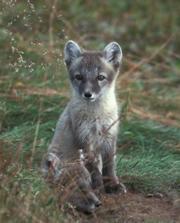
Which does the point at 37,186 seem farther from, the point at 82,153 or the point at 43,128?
the point at 43,128

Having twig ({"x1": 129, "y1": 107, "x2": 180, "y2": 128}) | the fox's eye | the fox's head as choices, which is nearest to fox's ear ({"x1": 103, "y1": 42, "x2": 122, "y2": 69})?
the fox's head

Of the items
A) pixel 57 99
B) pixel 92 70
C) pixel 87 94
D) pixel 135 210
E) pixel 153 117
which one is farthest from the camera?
pixel 153 117

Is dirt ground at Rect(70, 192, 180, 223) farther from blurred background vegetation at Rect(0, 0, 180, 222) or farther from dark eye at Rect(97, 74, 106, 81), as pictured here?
dark eye at Rect(97, 74, 106, 81)

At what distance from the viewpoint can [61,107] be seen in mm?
7387

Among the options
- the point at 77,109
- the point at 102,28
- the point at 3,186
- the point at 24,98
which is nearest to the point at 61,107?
the point at 24,98

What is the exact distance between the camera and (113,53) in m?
6.23

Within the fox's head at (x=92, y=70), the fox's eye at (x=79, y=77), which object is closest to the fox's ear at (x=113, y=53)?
the fox's head at (x=92, y=70)

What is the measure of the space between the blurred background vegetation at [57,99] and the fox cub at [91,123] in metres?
0.20

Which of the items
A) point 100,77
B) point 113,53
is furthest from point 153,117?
point 100,77

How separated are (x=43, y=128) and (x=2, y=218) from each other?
244cm

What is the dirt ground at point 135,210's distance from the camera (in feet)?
17.4

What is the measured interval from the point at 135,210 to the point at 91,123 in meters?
0.74

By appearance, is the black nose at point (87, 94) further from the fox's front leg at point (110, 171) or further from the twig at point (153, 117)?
the twig at point (153, 117)

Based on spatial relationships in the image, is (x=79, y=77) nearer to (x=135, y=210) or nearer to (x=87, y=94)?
(x=87, y=94)
